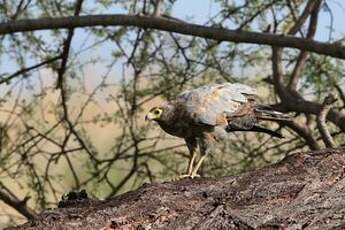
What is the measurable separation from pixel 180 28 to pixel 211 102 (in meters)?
2.00

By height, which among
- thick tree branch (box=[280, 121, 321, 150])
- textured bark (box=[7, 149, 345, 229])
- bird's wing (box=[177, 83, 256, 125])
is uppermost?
bird's wing (box=[177, 83, 256, 125])

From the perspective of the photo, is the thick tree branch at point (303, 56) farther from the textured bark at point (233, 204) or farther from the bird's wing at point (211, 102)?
the textured bark at point (233, 204)

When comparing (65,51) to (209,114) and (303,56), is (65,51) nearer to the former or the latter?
(303,56)

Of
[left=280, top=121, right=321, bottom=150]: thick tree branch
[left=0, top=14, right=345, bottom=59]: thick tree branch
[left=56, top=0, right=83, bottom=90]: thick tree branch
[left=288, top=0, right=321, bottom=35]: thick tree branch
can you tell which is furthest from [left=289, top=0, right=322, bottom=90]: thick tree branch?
[left=56, top=0, right=83, bottom=90]: thick tree branch

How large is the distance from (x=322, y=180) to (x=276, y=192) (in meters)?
0.12

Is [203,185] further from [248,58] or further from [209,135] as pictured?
[248,58]

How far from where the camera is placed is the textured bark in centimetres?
183

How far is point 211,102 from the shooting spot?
2.75 m

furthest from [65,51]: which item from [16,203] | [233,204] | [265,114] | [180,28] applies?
[233,204]

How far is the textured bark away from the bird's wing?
0.59 metres

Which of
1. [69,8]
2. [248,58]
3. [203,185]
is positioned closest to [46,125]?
[69,8]

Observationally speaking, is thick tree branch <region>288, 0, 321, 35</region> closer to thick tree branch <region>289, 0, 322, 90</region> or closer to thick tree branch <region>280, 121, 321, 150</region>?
thick tree branch <region>289, 0, 322, 90</region>

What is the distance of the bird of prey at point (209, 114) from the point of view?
2.75 m

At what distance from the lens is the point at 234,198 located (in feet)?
6.51
